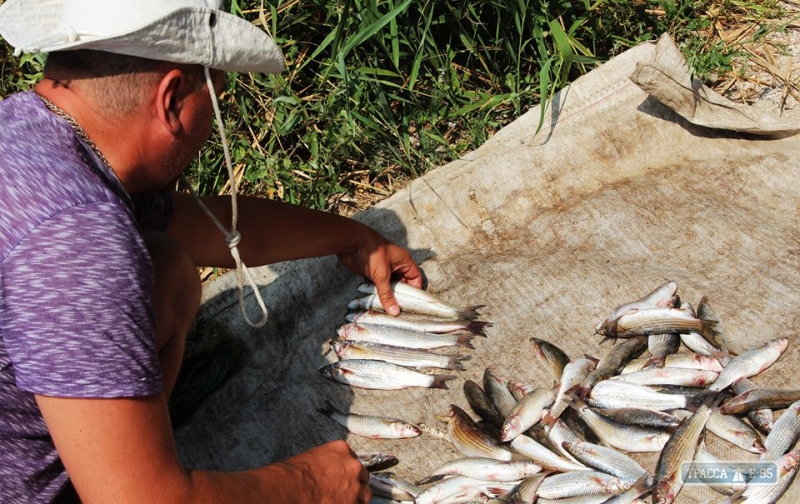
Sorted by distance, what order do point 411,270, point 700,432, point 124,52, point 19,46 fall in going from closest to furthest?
point 124,52, point 19,46, point 700,432, point 411,270

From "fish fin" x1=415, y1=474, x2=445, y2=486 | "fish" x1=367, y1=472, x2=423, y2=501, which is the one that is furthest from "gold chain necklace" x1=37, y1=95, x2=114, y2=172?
"fish fin" x1=415, y1=474, x2=445, y2=486

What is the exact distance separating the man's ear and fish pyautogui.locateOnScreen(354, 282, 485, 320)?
5.13 ft

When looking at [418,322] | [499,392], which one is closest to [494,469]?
[499,392]

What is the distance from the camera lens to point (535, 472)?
2648 mm

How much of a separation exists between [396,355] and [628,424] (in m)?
0.92

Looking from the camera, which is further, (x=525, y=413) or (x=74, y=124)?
(x=525, y=413)

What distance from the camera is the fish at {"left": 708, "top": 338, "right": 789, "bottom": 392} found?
9.00ft

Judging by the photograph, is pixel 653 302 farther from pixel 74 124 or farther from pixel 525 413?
pixel 74 124

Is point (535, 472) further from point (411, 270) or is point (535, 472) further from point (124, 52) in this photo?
point (124, 52)

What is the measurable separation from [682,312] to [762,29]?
2603mm

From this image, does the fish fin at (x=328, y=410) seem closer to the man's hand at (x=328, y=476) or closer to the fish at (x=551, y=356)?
the man's hand at (x=328, y=476)

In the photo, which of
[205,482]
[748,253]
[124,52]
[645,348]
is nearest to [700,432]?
[645,348]

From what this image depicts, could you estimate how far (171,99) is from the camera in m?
1.85

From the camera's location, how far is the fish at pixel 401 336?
3148 mm
